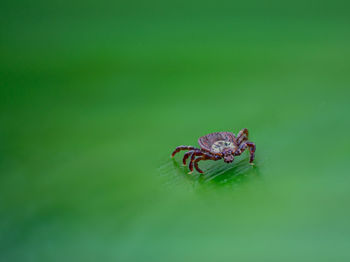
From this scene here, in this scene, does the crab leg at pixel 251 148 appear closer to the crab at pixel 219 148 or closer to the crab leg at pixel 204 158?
the crab at pixel 219 148

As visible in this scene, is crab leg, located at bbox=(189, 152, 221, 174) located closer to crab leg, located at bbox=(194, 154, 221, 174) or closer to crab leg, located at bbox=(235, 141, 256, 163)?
crab leg, located at bbox=(194, 154, 221, 174)

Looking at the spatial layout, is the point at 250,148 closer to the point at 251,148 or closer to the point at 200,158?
the point at 251,148

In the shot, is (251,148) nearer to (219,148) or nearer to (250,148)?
(250,148)

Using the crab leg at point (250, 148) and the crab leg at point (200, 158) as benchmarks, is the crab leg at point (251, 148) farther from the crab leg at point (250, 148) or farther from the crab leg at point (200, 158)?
the crab leg at point (200, 158)

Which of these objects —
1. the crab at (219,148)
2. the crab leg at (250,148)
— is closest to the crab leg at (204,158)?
the crab at (219,148)

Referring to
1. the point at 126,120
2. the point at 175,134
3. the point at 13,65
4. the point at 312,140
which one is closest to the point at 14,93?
the point at 13,65

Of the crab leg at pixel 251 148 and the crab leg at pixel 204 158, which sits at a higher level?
the crab leg at pixel 204 158

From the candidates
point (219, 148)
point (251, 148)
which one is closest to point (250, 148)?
point (251, 148)

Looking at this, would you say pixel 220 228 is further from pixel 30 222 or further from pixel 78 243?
pixel 30 222

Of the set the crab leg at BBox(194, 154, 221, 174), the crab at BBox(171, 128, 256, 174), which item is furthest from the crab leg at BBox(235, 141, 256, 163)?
the crab leg at BBox(194, 154, 221, 174)
